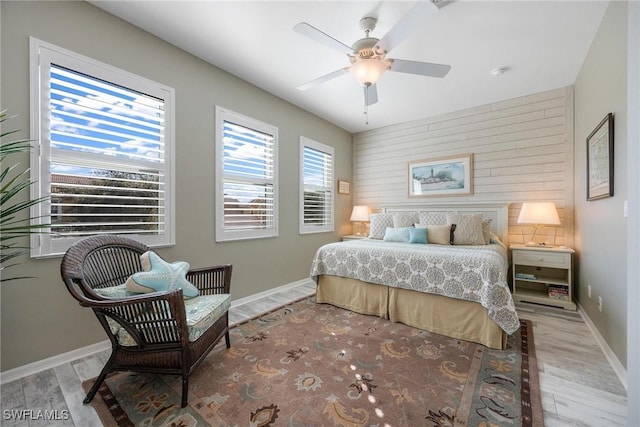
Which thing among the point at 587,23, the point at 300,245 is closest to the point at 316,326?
the point at 300,245

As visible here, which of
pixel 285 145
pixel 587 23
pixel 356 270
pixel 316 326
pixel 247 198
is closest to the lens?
pixel 587 23

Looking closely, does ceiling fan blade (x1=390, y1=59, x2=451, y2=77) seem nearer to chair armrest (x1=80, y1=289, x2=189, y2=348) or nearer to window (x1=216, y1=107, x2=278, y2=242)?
window (x1=216, y1=107, x2=278, y2=242)

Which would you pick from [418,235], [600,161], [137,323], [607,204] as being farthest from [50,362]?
[600,161]

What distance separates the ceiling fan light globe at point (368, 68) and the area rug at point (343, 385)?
90.8 inches

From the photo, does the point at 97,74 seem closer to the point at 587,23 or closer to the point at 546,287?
the point at 587,23

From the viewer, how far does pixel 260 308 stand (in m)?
3.14

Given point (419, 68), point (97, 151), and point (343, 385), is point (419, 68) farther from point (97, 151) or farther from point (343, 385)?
point (97, 151)

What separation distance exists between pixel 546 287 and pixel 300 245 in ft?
11.2

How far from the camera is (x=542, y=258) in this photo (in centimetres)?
Answer: 322

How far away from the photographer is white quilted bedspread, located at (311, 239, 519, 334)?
217 centimetres

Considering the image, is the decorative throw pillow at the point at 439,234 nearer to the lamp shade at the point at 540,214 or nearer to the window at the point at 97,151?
the lamp shade at the point at 540,214

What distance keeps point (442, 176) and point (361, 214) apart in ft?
5.07

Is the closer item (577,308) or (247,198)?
(577,308)

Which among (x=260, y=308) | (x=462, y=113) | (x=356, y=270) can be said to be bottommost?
(x=260, y=308)
